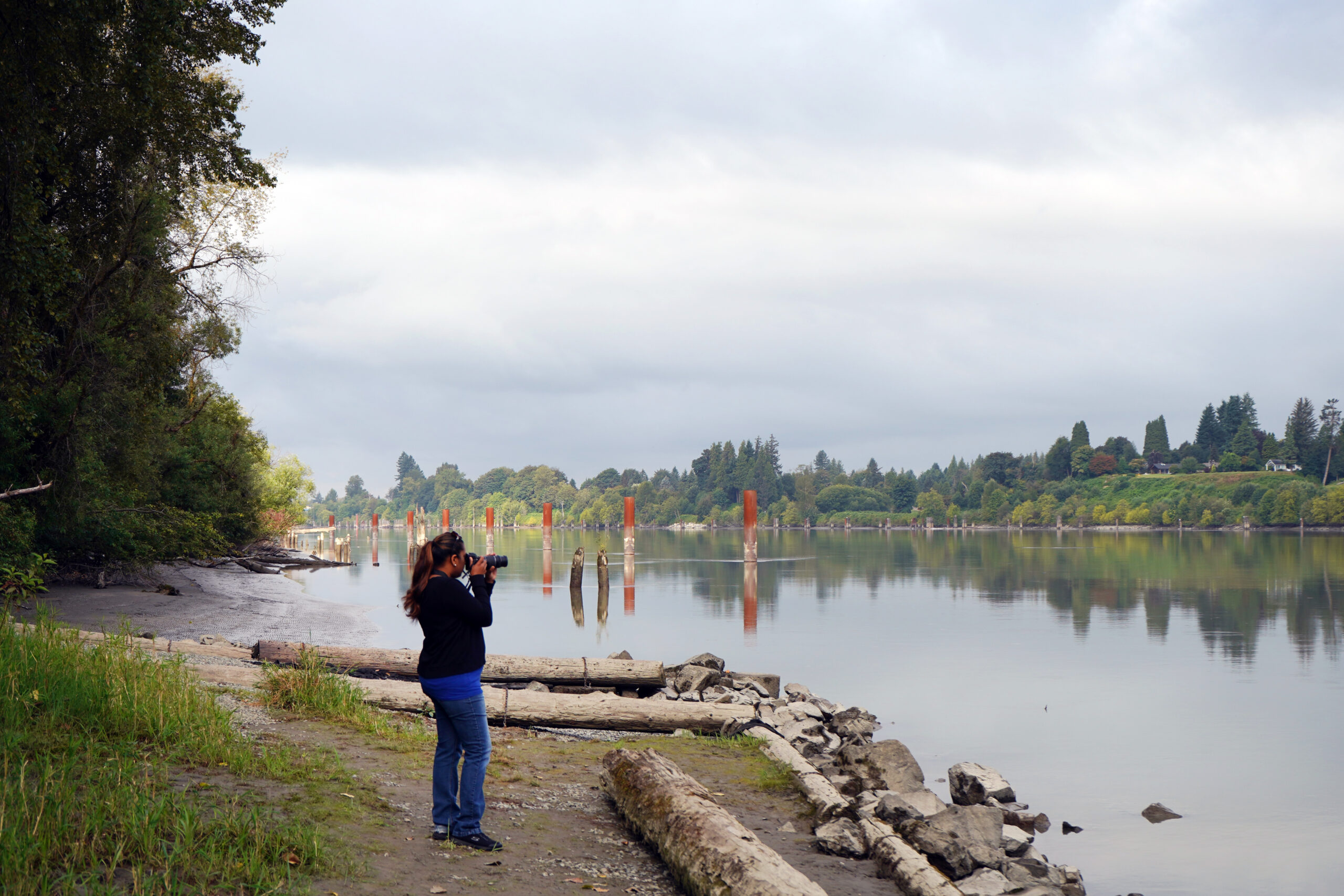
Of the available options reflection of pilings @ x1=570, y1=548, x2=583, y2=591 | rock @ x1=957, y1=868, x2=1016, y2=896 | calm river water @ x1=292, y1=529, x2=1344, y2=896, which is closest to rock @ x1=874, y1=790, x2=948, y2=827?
rock @ x1=957, y1=868, x2=1016, y2=896

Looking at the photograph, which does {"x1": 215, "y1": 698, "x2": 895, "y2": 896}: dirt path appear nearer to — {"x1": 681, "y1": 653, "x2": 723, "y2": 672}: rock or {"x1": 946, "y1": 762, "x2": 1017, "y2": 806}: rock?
{"x1": 946, "y1": 762, "x2": 1017, "y2": 806}: rock

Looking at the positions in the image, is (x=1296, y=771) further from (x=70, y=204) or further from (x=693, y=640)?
(x=70, y=204)

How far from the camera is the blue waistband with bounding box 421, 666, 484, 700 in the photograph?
7.51m

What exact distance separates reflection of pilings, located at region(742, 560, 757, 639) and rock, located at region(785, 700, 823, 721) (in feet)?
44.1

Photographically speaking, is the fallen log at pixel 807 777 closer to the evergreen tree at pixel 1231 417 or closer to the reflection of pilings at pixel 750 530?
the reflection of pilings at pixel 750 530

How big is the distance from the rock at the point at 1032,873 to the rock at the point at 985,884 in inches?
8.5

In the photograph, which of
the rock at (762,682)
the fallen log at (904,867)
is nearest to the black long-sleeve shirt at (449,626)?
the fallen log at (904,867)

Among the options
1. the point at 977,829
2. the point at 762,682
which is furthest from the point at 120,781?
the point at 762,682

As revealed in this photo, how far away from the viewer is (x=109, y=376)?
2145cm

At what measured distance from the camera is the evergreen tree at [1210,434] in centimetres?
19225

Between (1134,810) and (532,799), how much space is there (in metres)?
9.21

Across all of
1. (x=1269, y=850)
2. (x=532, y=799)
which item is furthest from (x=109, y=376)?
(x=1269, y=850)

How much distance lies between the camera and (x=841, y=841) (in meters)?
9.37

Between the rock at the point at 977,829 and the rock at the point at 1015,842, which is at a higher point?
the rock at the point at 977,829
